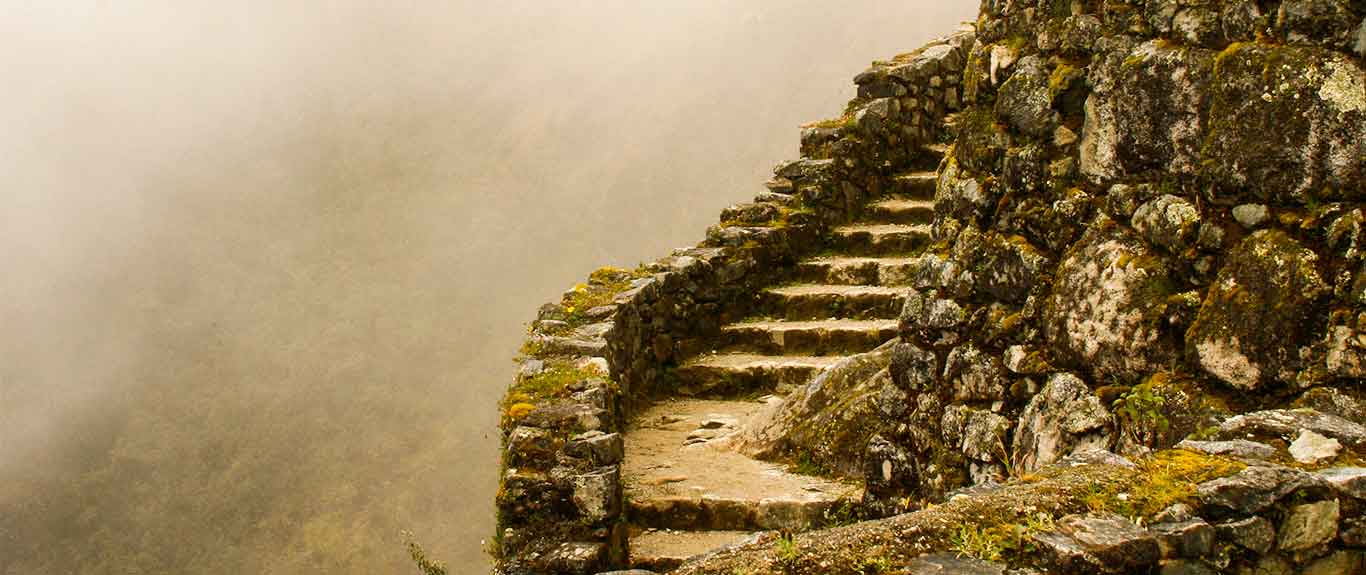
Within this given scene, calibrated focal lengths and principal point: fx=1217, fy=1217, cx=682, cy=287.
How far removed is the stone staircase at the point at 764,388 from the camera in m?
6.47

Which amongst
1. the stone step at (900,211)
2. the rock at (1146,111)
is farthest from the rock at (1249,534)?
the stone step at (900,211)

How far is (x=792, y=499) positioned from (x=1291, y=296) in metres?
3.17

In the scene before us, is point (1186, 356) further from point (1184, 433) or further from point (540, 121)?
point (540, 121)

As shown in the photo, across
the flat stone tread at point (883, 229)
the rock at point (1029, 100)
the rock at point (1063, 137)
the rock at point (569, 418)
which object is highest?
the rock at point (1029, 100)

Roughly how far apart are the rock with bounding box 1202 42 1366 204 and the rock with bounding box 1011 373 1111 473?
0.86m

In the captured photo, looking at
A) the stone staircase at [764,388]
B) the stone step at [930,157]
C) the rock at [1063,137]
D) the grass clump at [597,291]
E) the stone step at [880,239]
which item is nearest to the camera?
the rock at [1063,137]

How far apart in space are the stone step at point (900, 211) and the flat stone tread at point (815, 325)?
1.70m

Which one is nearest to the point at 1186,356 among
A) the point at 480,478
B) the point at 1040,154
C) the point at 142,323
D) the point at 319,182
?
the point at 1040,154

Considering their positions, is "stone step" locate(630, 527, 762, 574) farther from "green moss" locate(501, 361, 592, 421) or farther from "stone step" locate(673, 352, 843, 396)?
"stone step" locate(673, 352, 843, 396)

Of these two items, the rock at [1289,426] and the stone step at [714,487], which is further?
the stone step at [714,487]

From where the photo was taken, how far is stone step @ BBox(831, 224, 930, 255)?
32.3 ft

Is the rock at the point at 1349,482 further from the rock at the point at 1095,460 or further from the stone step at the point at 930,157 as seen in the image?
the stone step at the point at 930,157

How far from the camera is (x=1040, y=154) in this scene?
15.9ft

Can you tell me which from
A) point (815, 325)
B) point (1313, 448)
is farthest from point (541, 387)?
point (1313, 448)
